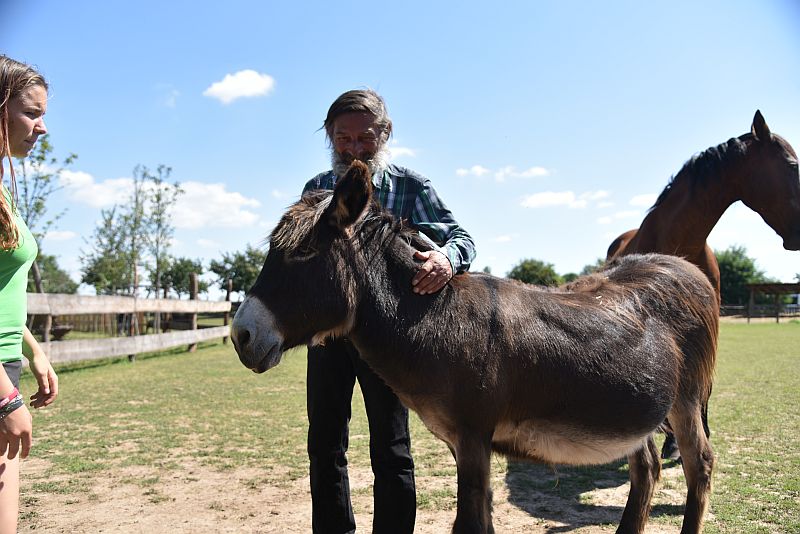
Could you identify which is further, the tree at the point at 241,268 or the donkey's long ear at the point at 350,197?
the tree at the point at 241,268

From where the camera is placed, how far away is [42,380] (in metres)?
2.49

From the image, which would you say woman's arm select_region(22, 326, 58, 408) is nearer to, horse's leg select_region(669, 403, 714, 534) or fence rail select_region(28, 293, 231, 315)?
horse's leg select_region(669, 403, 714, 534)

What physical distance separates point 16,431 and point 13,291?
1.86 feet

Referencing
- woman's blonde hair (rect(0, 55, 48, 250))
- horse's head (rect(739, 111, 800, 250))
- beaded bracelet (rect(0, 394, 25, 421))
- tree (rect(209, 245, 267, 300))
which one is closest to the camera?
beaded bracelet (rect(0, 394, 25, 421))

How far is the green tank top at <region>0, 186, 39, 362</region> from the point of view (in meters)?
2.07

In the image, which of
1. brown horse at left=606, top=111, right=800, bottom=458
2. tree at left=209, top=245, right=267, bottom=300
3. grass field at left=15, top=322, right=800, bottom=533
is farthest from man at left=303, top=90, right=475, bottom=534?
tree at left=209, top=245, right=267, bottom=300

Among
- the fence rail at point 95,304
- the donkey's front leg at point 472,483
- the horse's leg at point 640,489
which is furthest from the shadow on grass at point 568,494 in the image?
the fence rail at point 95,304

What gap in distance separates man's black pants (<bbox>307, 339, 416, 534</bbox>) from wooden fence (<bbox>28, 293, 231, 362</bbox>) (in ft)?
28.1

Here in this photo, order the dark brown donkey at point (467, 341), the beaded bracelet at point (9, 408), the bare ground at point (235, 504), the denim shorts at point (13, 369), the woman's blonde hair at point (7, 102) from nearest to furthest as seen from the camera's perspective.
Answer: the beaded bracelet at point (9, 408) → the woman's blonde hair at point (7, 102) → the denim shorts at point (13, 369) → the dark brown donkey at point (467, 341) → the bare ground at point (235, 504)

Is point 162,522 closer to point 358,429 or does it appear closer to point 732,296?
point 358,429

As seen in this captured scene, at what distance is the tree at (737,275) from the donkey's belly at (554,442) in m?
59.0

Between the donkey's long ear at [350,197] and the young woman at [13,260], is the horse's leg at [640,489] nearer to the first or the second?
the donkey's long ear at [350,197]

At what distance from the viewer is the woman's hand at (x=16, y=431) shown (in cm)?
189

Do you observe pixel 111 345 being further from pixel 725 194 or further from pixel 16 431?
pixel 725 194
